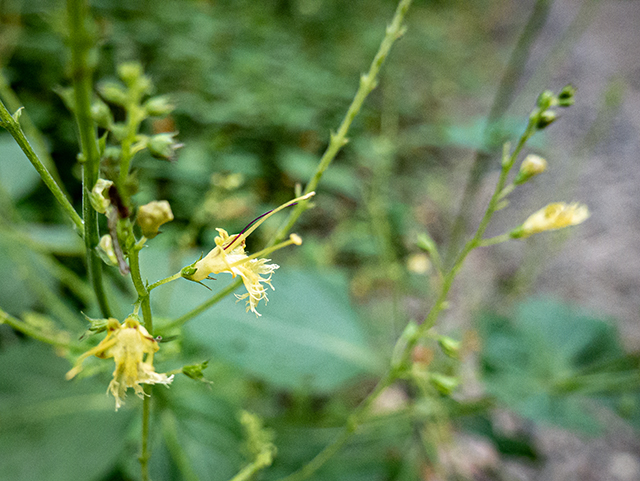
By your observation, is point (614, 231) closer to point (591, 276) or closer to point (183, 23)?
point (591, 276)

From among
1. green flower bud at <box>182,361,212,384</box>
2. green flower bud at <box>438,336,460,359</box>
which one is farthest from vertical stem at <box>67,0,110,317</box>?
green flower bud at <box>438,336,460,359</box>

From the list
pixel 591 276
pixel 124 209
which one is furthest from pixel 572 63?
pixel 124 209

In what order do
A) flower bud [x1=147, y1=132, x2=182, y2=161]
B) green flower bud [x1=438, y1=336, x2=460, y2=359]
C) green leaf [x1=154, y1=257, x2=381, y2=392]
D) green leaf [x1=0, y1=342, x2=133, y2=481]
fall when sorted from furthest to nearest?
green leaf [x1=154, y1=257, x2=381, y2=392] → green leaf [x1=0, y1=342, x2=133, y2=481] → green flower bud [x1=438, y1=336, x2=460, y2=359] → flower bud [x1=147, y1=132, x2=182, y2=161]

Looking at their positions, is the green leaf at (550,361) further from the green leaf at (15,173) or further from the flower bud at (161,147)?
the green leaf at (15,173)

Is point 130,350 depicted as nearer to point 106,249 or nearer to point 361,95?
point 106,249

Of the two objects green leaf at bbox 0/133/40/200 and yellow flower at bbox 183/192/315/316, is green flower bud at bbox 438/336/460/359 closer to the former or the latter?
yellow flower at bbox 183/192/315/316

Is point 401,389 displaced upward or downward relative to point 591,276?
downward

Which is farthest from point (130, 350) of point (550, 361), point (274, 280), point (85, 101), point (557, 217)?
point (550, 361)
